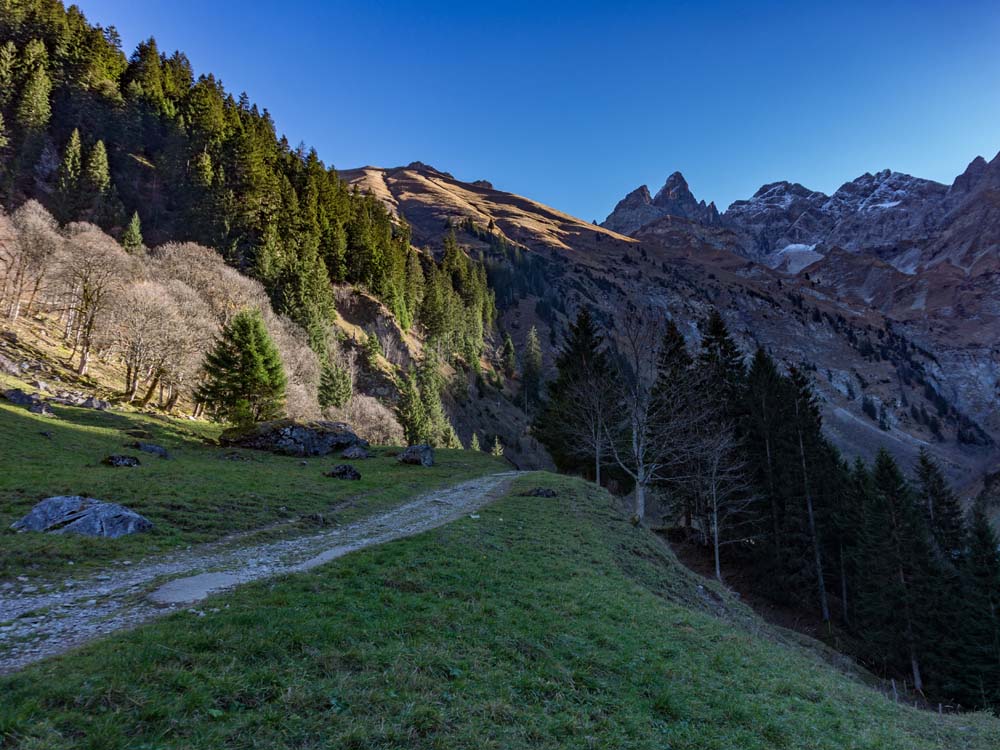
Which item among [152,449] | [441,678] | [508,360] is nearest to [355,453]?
[152,449]

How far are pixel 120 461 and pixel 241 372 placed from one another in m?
16.2

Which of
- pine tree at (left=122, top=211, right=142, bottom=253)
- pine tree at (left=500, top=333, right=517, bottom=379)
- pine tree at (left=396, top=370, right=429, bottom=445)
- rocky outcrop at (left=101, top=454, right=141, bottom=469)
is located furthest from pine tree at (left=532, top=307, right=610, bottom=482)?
pine tree at (left=500, top=333, right=517, bottom=379)

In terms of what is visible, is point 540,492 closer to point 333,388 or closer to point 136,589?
point 136,589

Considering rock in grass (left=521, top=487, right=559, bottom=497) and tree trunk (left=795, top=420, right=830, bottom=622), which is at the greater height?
rock in grass (left=521, top=487, right=559, bottom=497)

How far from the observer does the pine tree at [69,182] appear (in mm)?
62719

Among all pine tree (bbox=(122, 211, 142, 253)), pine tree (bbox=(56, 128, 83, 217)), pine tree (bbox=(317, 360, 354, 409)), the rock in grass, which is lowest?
the rock in grass

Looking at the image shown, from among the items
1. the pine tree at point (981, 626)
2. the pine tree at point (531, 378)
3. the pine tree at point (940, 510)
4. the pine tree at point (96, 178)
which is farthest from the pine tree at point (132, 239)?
the pine tree at point (940, 510)

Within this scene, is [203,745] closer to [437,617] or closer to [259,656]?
[259,656]

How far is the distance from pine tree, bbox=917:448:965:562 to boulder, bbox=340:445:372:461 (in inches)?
2217

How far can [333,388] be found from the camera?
53.8 meters

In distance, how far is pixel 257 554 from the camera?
1220 centimetres

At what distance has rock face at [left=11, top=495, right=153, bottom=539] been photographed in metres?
11.9

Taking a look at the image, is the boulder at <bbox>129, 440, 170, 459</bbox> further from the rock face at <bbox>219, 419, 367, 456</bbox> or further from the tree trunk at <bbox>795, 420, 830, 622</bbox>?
the tree trunk at <bbox>795, 420, 830, 622</bbox>

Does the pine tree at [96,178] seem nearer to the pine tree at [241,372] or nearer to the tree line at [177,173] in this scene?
the tree line at [177,173]
